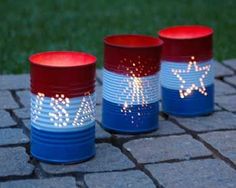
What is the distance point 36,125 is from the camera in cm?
356

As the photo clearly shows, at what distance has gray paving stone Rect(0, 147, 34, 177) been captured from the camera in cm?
342

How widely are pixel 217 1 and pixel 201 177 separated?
19.0 ft

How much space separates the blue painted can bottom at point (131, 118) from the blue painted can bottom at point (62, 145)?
43 cm

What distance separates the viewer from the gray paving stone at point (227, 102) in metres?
4.59

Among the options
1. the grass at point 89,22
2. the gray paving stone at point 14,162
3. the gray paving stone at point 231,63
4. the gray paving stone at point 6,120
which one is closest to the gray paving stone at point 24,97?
the gray paving stone at point 6,120

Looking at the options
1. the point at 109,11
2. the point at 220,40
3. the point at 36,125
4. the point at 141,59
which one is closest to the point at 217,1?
the point at 109,11

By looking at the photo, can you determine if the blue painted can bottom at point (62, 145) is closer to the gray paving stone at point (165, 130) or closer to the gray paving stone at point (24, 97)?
the gray paving stone at point (165, 130)

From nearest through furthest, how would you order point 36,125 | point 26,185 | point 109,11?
1. point 26,185
2. point 36,125
3. point 109,11

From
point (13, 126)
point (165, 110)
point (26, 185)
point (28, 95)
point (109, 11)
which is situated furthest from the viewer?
point (109, 11)

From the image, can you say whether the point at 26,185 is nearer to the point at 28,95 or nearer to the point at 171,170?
the point at 171,170

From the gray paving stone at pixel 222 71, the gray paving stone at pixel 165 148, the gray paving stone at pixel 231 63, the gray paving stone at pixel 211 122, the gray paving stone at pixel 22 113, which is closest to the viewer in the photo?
the gray paving stone at pixel 165 148

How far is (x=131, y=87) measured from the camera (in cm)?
391

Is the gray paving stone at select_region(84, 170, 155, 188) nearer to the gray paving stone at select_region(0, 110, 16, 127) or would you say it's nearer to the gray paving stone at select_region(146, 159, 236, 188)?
the gray paving stone at select_region(146, 159, 236, 188)

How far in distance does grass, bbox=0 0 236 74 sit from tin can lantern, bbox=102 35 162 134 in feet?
5.82
